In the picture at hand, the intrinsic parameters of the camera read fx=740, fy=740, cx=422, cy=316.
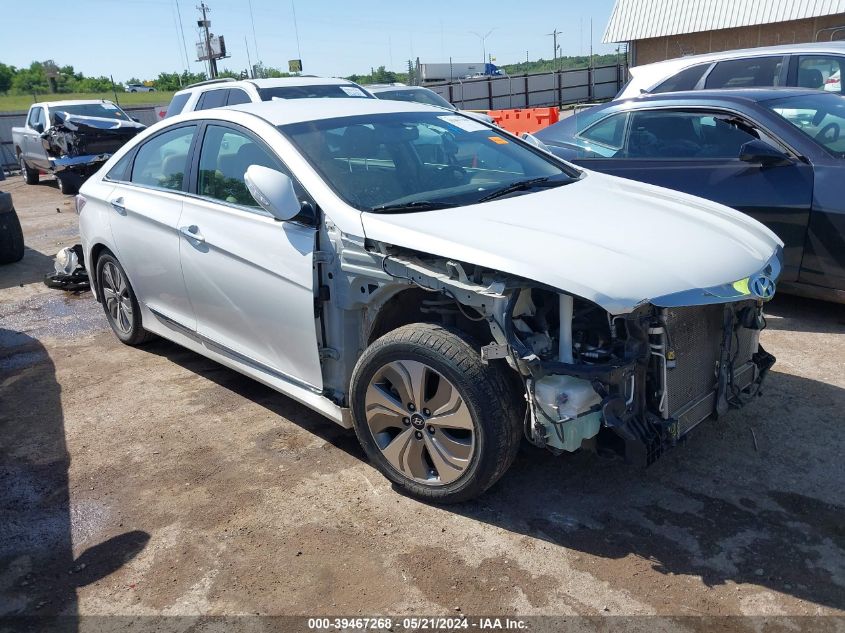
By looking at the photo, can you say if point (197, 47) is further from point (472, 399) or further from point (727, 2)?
point (472, 399)

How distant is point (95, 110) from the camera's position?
645 inches

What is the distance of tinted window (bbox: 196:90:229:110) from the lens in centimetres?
1058

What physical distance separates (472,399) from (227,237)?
176 centimetres

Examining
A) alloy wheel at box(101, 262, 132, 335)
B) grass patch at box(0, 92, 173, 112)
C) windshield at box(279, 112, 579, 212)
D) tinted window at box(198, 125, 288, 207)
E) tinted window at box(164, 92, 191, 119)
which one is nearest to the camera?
windshield at box(279, 112, 579, 212)

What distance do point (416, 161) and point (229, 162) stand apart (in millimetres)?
1072

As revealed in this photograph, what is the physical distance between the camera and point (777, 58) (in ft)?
25.0

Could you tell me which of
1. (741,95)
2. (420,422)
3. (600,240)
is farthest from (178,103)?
(600,240)

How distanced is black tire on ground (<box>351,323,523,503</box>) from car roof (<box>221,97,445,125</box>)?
4.86 feet

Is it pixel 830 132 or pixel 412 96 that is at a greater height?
pixel 412 96

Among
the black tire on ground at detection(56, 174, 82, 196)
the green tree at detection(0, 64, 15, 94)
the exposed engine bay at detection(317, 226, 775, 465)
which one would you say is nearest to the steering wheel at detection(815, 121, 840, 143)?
the exposed engine bay at detection(317, 226, 775, 465)

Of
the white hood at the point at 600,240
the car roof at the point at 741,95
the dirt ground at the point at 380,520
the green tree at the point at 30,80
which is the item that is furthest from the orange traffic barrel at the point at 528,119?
the green tree at the point at 30,80

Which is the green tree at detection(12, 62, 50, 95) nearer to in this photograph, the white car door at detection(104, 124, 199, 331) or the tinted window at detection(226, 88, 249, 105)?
the tinted window at detection(226, 88, 249, 105)

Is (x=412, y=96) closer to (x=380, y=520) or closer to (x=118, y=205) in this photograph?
(x=118, y=205)

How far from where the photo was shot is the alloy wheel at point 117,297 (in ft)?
17.8
